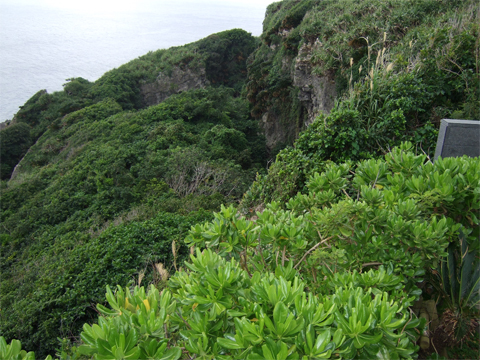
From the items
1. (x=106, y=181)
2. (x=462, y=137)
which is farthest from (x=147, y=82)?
(x=462, y=137)

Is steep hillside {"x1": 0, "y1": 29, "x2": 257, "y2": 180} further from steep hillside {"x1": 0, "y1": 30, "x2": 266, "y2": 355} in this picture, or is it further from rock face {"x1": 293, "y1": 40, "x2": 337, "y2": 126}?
rock face {"x1": 293, "y1": 40, "x2": 337, "y2": 126}

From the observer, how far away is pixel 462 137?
360cm

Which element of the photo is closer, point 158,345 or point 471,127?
point 158,345

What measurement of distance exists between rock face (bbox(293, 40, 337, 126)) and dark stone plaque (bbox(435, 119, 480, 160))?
9.93 m

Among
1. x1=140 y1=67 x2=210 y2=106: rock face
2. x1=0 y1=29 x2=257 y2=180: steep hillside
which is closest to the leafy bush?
x1=0 y1=29 x2=257 y2=180: steep hillside

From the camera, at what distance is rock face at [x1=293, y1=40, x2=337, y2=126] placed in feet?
44.4

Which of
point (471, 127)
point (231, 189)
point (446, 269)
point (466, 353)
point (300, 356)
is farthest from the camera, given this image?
point (231, 189)

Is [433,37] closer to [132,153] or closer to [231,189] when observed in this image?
[231,189]

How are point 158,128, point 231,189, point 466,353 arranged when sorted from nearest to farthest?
1. point 466,353
2. point 231,189
3. point 158,128

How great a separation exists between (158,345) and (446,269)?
1910 millimetres

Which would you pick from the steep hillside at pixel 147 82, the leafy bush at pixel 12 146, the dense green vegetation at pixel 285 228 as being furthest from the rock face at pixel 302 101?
the leafy bush at pixel 12 146

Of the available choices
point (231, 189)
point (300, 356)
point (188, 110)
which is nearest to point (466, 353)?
point (300, 356)

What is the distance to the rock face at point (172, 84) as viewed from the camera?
1160 inches

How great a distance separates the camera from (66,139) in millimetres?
22172
